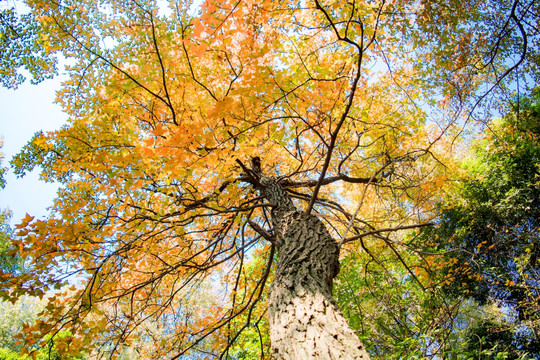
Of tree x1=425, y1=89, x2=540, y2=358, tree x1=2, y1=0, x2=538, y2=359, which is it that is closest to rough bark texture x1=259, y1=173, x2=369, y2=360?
tree x1=2, y1=0, x2=538, y2=359

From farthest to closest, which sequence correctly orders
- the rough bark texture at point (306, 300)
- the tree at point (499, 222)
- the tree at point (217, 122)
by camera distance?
1. the tree at point (499, 222)
2. the tree at point (217, 122)
3. the rough bark texture at point (306, 300)

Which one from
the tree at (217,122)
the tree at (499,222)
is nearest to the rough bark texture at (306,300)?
the tree at (217,122)

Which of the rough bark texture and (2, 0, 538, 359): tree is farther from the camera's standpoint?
(2, 0, 538, 359): tree

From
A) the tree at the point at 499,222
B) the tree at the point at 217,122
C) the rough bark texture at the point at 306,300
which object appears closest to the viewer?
the rough bark texture at the point at 306,300

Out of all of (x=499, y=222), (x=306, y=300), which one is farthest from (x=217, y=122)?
(x=499, y=222)

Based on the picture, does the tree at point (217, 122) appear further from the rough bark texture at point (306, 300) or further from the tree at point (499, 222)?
the tree at point (499, 222)

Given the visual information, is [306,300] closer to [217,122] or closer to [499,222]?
[217,122]

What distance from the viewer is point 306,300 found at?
1772 mm

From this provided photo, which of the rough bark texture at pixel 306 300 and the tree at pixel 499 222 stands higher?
the tree at pixel 499 222

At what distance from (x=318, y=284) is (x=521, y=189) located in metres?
7.03

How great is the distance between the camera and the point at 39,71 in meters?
3.56

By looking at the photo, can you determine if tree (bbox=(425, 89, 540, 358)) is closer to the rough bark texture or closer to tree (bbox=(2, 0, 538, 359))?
tree (bbox=(2, 0, 538, 359))

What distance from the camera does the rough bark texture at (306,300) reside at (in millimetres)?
1418

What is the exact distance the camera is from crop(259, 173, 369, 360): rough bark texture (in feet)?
4.65
